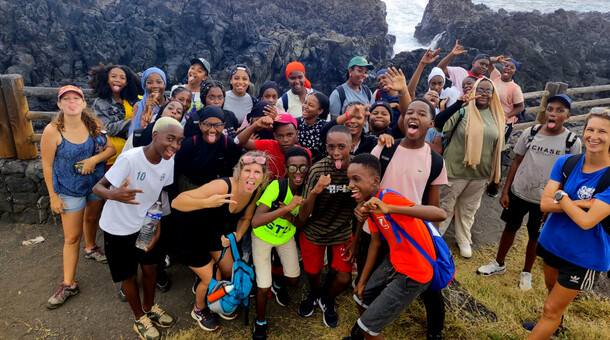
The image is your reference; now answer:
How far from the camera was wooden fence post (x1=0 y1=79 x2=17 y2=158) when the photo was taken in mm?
4684

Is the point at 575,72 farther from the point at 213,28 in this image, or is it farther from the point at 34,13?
the point at 34,13

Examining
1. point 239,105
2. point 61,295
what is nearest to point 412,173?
point 239,105

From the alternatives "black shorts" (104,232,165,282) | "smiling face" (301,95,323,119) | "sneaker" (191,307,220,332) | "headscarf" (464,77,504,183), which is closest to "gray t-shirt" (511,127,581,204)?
"headscarf" (464,77,504,183)

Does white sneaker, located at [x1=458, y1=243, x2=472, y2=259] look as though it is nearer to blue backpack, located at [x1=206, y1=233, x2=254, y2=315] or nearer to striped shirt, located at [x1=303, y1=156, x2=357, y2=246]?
striped shirt, located at [x1=303, y1=156, x2=357, y2=246]

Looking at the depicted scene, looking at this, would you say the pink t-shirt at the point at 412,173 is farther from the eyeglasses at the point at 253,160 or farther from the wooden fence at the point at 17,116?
the wooden fence at the point at 17,116

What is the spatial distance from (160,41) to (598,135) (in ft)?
136

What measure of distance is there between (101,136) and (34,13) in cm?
4163

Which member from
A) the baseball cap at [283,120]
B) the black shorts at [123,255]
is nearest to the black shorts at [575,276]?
the baseball cap at [283,120]

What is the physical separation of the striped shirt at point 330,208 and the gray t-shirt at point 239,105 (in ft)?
6.00

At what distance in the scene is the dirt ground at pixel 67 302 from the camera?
3.40 metres

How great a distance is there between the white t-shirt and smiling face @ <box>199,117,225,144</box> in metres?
0.45

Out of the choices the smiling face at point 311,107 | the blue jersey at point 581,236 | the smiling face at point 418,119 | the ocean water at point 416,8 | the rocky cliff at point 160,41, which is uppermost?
the ocean water at point 416,8

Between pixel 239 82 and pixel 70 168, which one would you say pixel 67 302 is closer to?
pixel 70 168

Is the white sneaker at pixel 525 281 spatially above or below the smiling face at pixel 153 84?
below
